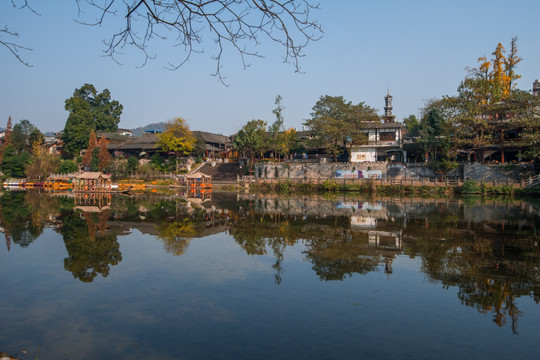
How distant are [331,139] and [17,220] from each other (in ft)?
114

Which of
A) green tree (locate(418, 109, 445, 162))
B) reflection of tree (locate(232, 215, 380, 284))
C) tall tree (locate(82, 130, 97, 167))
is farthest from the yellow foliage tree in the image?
tall tree (locate(82, 130, 97, 167))

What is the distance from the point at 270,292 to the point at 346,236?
7953 mm

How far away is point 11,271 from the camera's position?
11734 millimetres

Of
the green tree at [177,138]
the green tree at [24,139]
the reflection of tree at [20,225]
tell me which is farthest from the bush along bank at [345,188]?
the green tree at [24,139]

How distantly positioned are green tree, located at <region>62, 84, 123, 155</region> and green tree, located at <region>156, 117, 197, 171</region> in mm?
18769

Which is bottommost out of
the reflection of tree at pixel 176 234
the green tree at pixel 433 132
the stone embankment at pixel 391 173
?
the reflection of tree at pixel 176 234

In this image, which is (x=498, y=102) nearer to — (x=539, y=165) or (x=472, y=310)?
(x=539, y=165)

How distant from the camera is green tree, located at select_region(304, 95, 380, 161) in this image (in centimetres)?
4753

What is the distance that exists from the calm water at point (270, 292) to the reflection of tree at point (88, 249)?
0.26 feet

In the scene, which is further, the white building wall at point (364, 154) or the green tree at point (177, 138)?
the green tree at point (177, 138)

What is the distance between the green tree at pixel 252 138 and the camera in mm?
51250

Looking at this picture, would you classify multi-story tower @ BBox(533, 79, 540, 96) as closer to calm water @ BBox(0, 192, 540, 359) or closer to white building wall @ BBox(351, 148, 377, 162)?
white building wall @ BBox(351, 148, 377, 162)

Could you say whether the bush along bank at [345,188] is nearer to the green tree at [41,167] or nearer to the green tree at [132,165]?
the green tree at [132,165]

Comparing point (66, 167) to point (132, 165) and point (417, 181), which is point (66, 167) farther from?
point (417, 181)
